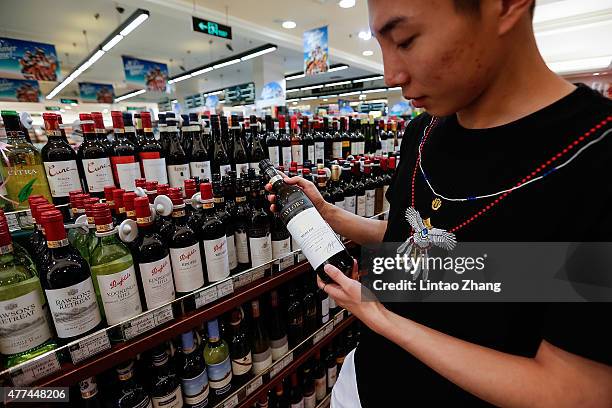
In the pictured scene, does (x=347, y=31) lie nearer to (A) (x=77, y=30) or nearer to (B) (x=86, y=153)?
(A) (x=77, y=30)

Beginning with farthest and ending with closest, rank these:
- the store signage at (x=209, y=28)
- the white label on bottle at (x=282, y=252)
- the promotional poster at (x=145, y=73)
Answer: the promotional poster at (x=145, y=73) → the store signage at (x=209, y=28) → the white label on bottle at (x=282, y=252)

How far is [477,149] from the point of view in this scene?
2.29ft

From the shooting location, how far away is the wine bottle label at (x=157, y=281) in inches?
35.6

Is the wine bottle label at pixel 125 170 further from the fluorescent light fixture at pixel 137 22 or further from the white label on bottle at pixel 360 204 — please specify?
the fluorescent light fixture at pixel 137 22

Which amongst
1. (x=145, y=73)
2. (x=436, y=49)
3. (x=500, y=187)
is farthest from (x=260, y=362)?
(x=145, y=73)

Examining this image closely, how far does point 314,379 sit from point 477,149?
174 cm

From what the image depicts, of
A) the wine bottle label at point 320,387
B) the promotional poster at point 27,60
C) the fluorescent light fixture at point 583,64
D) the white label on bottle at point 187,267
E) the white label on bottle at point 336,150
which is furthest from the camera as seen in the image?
the fluorescent light fixture at point 583,64

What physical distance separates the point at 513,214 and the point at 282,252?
90 cm

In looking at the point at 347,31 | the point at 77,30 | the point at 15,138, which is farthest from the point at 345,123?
the point at 77,30

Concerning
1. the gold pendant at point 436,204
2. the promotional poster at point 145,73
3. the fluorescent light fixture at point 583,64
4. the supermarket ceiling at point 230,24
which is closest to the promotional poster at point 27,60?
the supermarket ceiling at point 230,24

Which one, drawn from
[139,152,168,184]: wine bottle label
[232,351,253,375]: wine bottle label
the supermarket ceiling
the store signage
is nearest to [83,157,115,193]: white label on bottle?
[139,152,168,184]: wine bottle label

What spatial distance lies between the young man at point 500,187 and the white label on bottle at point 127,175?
88cm

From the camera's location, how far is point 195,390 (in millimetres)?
1147

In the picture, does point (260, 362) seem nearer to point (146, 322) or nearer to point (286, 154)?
point (146, 322)
